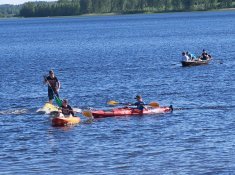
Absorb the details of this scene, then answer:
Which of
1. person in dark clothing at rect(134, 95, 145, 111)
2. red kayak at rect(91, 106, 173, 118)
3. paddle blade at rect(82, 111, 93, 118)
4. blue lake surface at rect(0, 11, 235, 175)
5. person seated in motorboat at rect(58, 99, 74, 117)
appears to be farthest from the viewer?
person in dark clothing at rect(134, 95, 145, 111)

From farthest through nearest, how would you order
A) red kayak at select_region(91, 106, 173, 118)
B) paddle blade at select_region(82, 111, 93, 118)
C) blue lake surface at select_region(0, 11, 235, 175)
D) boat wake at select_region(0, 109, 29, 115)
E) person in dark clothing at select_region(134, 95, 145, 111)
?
boat wake at select_region(0, 109, 29, 115)
person in dark clothing at select_region(134, 95, 145, 111)
red kayak at select_region(91, 106, 173, 118)
paddle blade at select_region(82, 111, 93, 118)
blue lake surface at select_region(0, 11, 235, 175)

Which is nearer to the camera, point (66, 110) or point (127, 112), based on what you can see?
point (66, 110)

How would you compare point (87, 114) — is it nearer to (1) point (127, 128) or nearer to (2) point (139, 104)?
(1) point (127, 128)

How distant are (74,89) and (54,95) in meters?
13.3

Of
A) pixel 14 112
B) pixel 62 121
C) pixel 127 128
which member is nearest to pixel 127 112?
pixel 127 128

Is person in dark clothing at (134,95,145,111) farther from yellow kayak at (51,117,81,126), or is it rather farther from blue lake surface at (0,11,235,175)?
yellow kayak at (51,117,81,126)

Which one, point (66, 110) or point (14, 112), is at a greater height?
point (66, 110)

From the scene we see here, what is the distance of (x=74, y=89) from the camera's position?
176ft

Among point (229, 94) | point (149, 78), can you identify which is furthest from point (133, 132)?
point (149, 78)

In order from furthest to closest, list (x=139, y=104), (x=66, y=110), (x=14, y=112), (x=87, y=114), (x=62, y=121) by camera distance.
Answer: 1. (x=14, y=112)
2. (x=139, y=104)
3. (x=87, y=114)
4. (x=66, y=110)
5. (x=62, y=121)

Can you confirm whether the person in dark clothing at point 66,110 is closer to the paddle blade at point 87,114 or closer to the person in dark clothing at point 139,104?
the paddle blade at point 87,114

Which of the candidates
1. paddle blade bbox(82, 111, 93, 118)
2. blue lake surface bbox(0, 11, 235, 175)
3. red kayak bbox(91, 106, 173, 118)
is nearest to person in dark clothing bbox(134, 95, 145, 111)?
red kayak bbox(91, 106, 173, 118)

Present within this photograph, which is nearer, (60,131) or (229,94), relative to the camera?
(60,131)

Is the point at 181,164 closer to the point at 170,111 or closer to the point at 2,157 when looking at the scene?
the point at 2,157
